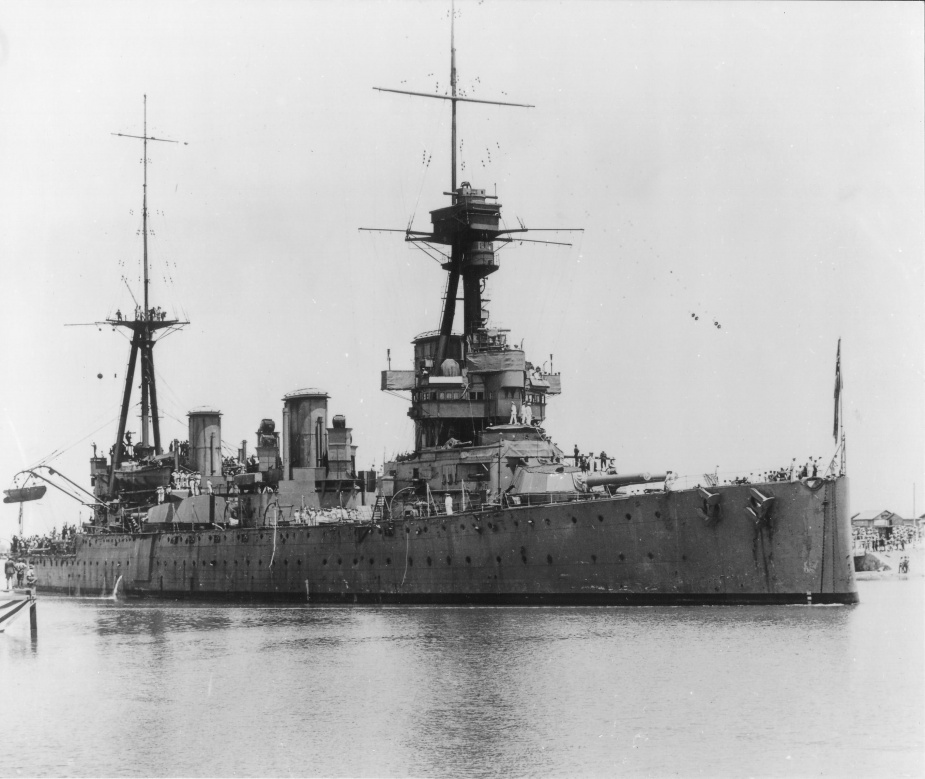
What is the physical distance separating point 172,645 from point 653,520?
10.8 metres

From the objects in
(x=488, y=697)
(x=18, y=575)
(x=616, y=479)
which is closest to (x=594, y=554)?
(x=616, y=479)

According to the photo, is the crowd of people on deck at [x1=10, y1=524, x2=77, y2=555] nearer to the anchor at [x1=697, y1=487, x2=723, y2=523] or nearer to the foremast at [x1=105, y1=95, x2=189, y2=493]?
the foremast at [x1=105, y1=95, x2=189, y2=493]

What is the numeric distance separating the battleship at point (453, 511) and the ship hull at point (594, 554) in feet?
0.15

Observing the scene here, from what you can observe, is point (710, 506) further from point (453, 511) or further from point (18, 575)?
point (18, 575)

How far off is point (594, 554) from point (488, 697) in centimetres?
1149

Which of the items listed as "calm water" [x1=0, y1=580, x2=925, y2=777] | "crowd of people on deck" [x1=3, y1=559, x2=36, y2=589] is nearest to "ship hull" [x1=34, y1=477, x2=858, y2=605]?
"calm water" [x1=0, y1=580, x2=925, y2=777]

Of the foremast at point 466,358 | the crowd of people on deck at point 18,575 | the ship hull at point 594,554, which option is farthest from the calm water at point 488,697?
the crowd of people on deck at point 18,575

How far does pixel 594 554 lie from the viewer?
27.9 m

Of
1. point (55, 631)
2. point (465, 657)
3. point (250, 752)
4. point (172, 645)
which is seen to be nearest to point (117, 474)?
point (55, 631)

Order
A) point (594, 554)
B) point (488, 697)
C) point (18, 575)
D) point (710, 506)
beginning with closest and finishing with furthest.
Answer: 1. point (488, 697)
2. point (710, 506)
3. point (594, 554)
4. point (18, 575)

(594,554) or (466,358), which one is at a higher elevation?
(466,358)

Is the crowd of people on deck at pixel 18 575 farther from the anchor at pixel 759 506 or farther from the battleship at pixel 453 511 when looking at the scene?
the anchor at pixel 759 506

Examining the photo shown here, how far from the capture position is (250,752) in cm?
1398

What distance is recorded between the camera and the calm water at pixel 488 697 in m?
13.5
